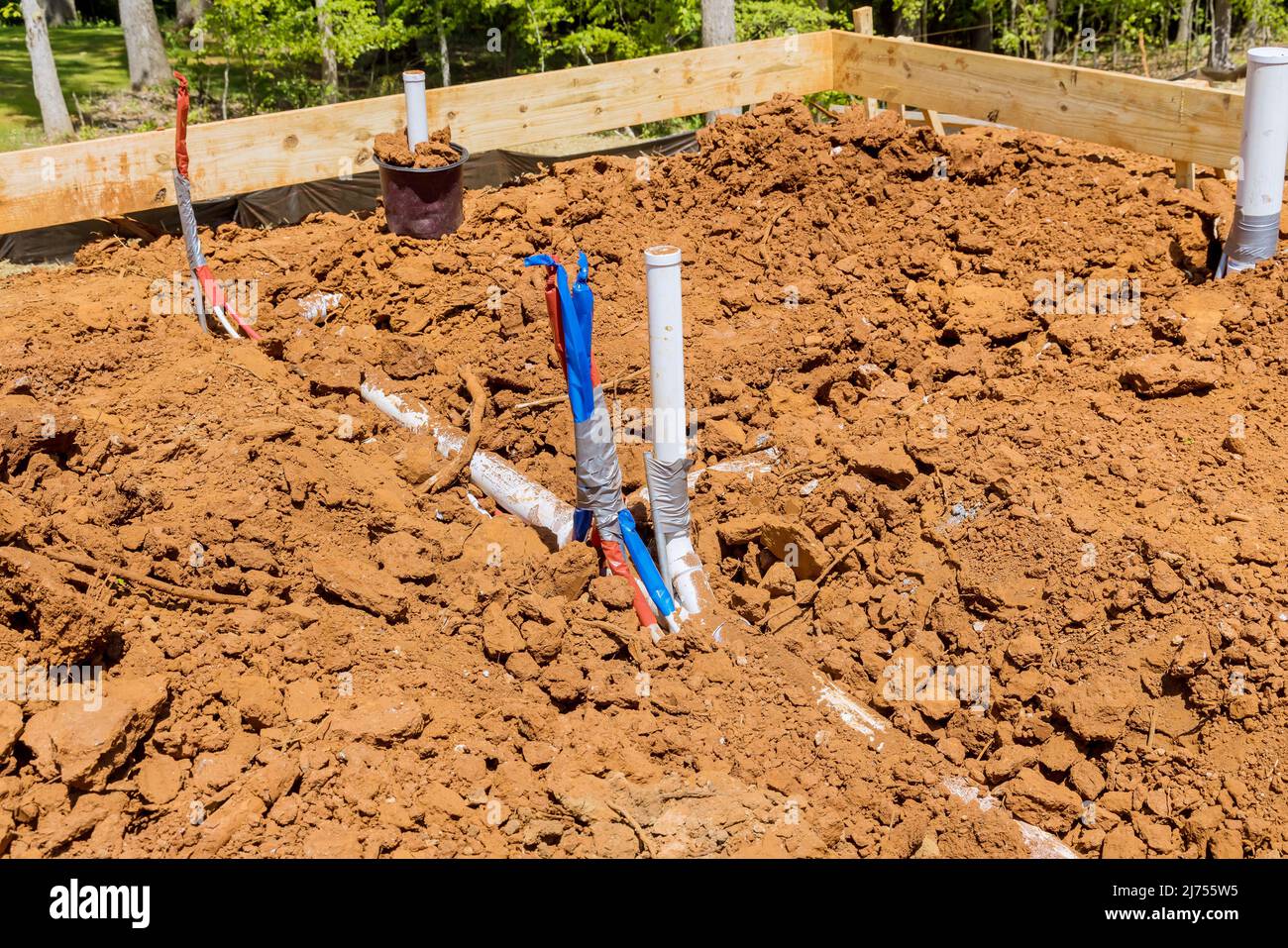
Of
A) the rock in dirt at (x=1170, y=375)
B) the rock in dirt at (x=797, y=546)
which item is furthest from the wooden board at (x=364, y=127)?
the rock in dirt at (x=1170, y=375)

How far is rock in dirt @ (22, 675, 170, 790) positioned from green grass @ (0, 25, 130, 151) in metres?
12.6

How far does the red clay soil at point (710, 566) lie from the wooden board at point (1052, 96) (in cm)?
33

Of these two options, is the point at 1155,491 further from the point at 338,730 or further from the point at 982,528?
the point at 338,730

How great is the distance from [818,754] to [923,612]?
873 millimetres

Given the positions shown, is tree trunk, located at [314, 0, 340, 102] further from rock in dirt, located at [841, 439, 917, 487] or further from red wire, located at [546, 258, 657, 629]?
rock in dirt, located at [841, 439, 917, 487]

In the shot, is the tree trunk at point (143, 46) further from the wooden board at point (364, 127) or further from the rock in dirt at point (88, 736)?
the rock in dirt at point (88, 736)

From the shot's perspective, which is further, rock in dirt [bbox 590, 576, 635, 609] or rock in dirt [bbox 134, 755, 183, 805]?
rock in dirt [bbox 590, 576, 635, 609]

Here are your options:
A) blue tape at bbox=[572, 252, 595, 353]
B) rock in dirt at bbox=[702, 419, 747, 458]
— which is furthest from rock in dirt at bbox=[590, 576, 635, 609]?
rock in dirt at bbox=[702, 419, 747, 458]

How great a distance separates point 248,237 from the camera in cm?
834

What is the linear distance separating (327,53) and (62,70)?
290 inches

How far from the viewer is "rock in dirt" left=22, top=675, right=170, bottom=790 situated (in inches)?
138

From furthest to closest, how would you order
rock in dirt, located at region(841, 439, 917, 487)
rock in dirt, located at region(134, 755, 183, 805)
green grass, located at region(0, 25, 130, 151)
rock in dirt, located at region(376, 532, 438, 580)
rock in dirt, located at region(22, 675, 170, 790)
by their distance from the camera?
green grass, located at region(0, 25, 130, 151)
rock in dirt, located at region(841, 439, 917, 487)
rock in dirt, located at region(376, 532, 438, 580)
rock in dirt, located at region(134, 755, 183, 805)
rock in dirt, located at region(22, 675, 170, 790)

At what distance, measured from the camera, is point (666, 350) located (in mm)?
4773

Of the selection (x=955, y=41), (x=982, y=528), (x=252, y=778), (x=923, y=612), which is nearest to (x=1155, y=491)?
(x=982, y=528)
